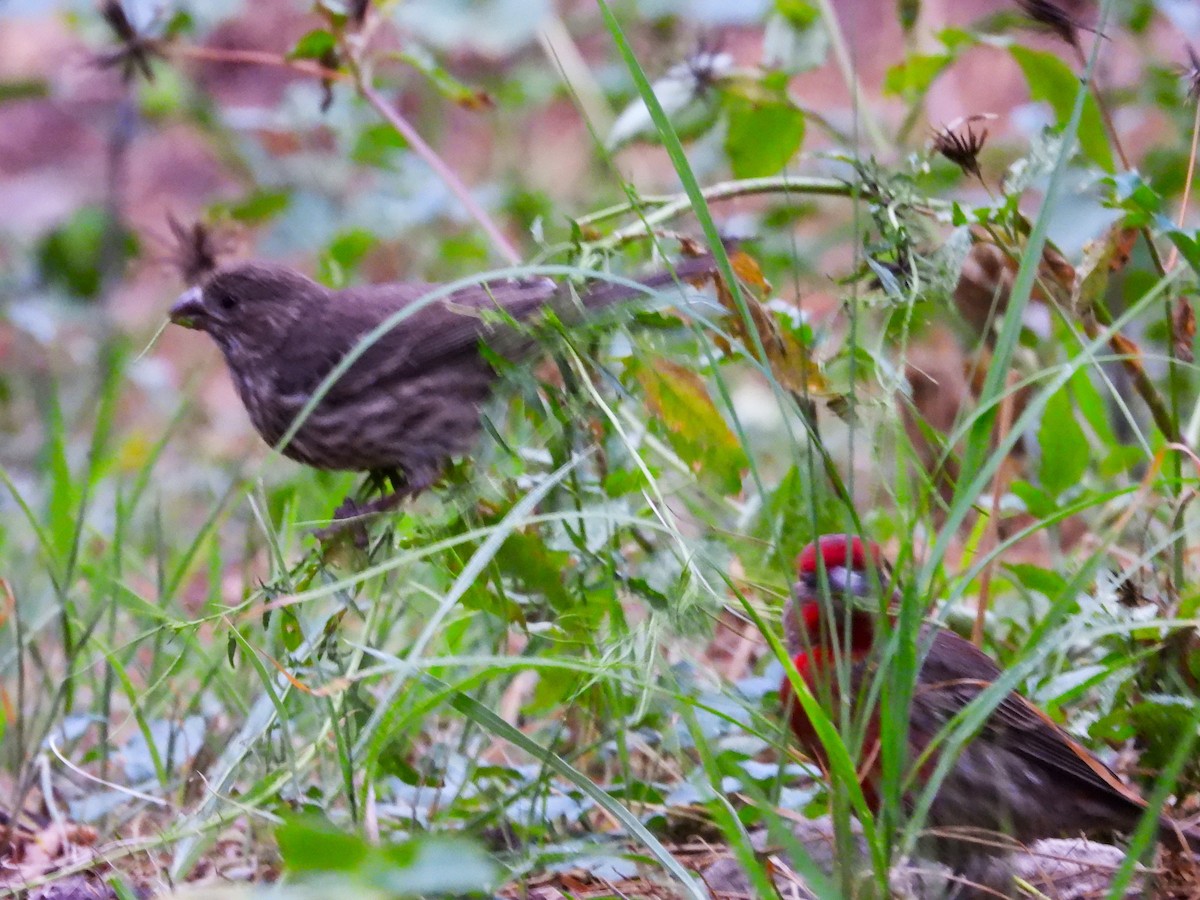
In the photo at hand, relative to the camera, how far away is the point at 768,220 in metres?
4.84

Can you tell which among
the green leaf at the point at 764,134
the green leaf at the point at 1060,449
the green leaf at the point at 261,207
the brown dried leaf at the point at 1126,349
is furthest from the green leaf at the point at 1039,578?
the green leaf at the point at 261,207

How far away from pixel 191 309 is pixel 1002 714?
1.84 m

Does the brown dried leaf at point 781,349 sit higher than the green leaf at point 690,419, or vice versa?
the brown dried leaf at point 781,349

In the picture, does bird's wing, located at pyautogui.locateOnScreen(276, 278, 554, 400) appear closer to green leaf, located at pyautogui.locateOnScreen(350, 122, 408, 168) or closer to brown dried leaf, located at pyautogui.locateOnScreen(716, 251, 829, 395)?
brown dried leaf, located at pyautogui.locateOnScreen(716, 251, 829, 395)

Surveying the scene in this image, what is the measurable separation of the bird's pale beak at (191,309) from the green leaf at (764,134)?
4.20ft

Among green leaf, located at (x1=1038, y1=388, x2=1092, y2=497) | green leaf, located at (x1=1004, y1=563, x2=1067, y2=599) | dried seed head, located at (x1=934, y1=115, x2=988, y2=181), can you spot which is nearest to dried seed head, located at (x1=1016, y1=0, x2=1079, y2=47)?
dried seed head, located at (x1=934, y1=115, x2=988, y2=181)

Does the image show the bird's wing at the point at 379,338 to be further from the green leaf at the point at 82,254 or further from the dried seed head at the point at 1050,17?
the green leaf at the point at 82,254

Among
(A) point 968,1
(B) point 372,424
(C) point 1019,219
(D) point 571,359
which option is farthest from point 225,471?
(A) point 968,1

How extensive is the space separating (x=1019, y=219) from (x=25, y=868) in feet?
6.81

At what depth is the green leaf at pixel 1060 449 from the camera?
2961mm

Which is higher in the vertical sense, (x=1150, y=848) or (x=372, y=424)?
(x=372, y=424)

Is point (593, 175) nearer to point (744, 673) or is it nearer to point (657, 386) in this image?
point (744, 673)

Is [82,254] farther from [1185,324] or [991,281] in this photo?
[1185,324]

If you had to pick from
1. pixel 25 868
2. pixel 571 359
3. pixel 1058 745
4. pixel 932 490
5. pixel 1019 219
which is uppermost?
pixel 1019 219
